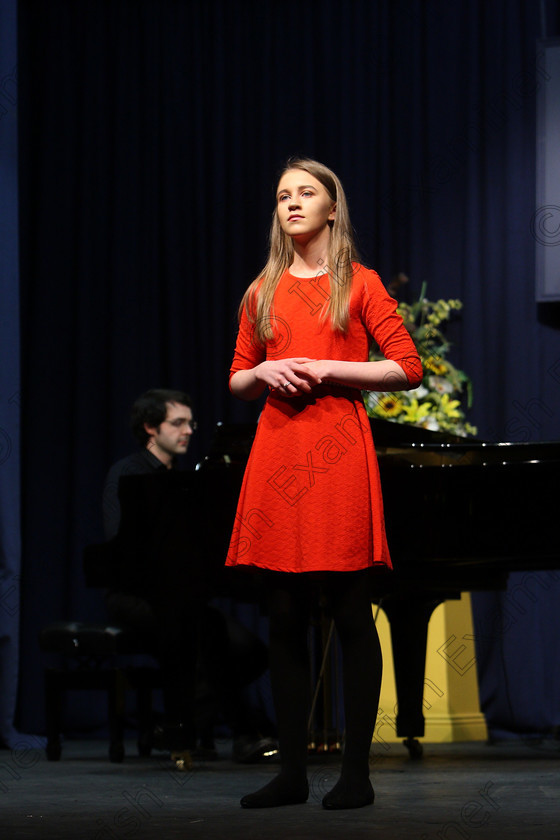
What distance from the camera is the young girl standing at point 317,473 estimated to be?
7.13ft

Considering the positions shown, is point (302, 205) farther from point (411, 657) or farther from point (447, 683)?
point (447, 683)

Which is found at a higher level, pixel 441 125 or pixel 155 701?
pixel 441 125

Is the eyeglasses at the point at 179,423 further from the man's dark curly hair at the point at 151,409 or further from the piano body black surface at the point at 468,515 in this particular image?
the piano body black surface at the point at 468,515

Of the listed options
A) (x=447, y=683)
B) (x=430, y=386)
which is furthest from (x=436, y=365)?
(x=447, y=683)

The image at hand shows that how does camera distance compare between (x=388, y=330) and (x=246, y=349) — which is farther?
(x=246, y=349)

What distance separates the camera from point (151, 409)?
4156 mm

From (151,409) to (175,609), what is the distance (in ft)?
3.13

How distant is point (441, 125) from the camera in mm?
4938

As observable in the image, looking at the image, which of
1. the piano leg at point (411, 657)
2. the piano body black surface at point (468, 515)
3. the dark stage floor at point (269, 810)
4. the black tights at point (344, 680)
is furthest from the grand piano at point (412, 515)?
the black tights at point (344, 680)

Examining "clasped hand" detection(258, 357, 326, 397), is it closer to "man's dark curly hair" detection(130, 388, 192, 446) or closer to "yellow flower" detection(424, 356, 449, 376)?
"man's dark curly hair" detection(130, 388, 192, 446)

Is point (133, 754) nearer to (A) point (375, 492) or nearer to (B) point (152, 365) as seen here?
(B) point (152, 365)

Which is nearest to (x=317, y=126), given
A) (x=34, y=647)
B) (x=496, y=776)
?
(x=34, y=647)

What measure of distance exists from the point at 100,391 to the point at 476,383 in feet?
5.68

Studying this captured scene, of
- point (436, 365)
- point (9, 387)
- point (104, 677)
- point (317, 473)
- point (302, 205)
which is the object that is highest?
point (302, 205)
